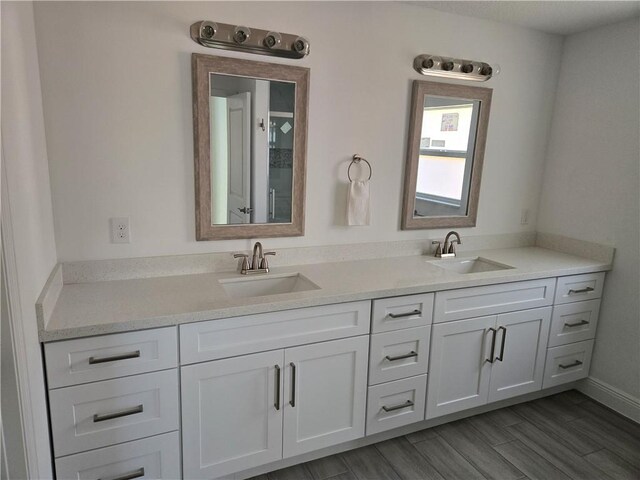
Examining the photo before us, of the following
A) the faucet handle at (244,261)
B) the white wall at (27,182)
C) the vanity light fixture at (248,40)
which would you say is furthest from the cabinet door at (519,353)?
the white wall at (27,182)

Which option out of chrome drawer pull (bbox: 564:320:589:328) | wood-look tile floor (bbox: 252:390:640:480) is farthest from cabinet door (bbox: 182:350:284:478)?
chrome drawer pull (bbox: 564:320:589:328)

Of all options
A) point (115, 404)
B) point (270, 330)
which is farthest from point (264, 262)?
point (115, 404)

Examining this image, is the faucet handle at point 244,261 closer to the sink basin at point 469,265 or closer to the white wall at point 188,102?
the white wall at point 188,102

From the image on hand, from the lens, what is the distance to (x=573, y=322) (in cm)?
264

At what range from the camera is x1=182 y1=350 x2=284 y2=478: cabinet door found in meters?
1.73

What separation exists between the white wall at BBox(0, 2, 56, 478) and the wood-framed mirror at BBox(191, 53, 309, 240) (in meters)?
0.62

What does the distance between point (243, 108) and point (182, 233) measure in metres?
0.67

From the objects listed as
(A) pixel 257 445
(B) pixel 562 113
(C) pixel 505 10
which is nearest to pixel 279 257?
(A) pixel 257 445

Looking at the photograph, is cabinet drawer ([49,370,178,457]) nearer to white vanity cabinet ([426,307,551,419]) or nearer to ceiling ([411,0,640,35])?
white vanity cabinet ([426,307,551,419])

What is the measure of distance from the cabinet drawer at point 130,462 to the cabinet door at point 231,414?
6cm

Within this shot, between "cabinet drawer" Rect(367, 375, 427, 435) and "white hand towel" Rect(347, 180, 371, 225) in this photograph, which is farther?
"white hand towel" Rect(347, 180, 371, 225)

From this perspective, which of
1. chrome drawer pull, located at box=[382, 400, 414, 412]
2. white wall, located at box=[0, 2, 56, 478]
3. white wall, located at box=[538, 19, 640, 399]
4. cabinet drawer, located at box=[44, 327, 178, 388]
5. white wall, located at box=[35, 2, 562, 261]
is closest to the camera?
white wall, located at box=[0, 2, 56, 478]

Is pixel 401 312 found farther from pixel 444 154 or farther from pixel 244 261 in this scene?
pixel 444 154

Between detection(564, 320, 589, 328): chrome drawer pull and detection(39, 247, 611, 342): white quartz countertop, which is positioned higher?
detection(39, 247, 611, 342): white quartz countertop
